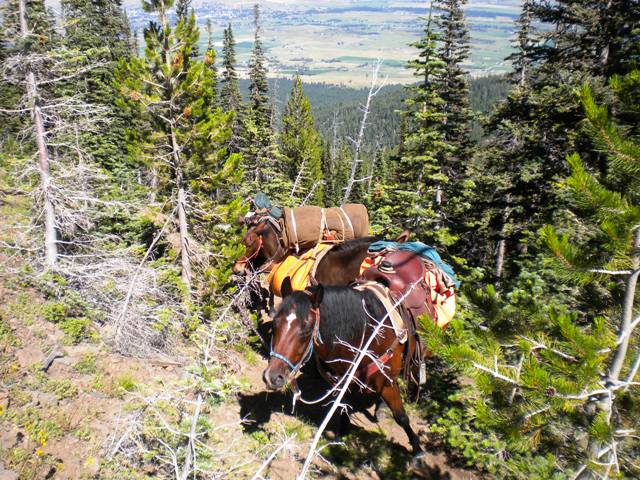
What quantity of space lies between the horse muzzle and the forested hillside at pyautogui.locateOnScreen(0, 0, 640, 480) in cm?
4

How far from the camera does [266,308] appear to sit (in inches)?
403

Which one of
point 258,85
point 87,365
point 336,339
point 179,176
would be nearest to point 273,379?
point 336,339

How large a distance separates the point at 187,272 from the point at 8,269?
13.0 ft

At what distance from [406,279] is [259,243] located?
4.30 m

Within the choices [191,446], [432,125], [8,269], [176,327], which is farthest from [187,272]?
[432,125]

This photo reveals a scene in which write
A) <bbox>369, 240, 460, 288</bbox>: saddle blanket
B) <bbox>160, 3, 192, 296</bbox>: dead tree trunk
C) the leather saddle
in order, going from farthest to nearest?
<bbox>160, 3, 192, 296</bbox>: dead tree trunk < <bbox>369, 240, 460, 288</bbox>: saddle blanket < the leather saddle

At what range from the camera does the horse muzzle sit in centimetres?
457

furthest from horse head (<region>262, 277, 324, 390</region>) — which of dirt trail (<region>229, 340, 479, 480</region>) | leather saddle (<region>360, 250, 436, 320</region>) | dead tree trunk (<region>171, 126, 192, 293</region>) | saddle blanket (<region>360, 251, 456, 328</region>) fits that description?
dead tree trunk (<region>171, 126, 192, 293</region>)

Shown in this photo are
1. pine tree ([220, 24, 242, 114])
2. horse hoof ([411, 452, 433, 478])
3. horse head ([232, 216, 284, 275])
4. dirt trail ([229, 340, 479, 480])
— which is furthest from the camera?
pine tree ([220, 24, 242, 114])

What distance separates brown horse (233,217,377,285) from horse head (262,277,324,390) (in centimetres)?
252

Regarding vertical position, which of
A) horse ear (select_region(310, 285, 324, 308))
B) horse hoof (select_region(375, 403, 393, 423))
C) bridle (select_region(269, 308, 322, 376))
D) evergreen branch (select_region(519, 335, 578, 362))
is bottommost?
horse hoof (select_region(375, 403, 393, 423))

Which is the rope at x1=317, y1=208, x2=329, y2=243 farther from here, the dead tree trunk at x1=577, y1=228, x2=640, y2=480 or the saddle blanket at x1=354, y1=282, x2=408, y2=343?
the dead tree trunk at x1=577, y1=228, x2=640, y2=480

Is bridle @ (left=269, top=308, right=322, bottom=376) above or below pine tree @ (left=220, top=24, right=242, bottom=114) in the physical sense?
below

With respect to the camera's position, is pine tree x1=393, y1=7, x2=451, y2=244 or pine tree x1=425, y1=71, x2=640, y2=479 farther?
pine tree x1=393, y1=7, x2=451, y2=244
